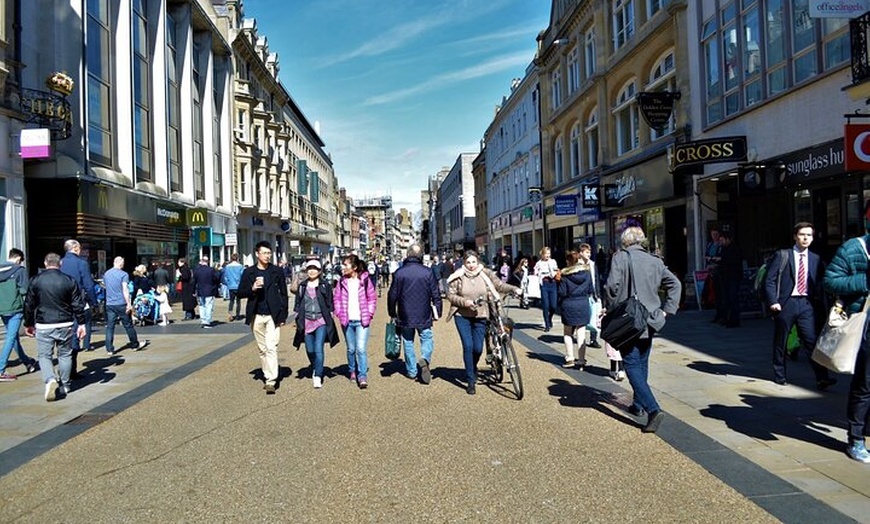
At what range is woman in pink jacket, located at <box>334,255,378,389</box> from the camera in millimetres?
8109

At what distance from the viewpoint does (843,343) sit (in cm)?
460

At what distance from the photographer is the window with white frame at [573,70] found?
1073 inches

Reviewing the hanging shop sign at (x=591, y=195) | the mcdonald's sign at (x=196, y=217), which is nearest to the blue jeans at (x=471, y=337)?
the hanging shop sign at (x=591, y=195)

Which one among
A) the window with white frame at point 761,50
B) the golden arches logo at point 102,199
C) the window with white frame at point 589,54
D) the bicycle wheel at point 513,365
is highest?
the window with white frame at point 589,54

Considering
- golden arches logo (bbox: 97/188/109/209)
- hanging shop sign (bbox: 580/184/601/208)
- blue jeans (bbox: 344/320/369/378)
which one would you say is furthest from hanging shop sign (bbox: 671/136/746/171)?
golden arches logo (bbox: 97/188/109/209)

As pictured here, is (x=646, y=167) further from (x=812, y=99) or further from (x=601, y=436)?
(x=601, y=436)

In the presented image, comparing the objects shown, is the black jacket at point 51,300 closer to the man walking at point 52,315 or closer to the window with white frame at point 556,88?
the man walking at point 52,315

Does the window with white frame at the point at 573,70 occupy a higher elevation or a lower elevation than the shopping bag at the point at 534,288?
higher

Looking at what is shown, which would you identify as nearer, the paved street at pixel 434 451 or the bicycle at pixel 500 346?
the paved street at pixel 434 451

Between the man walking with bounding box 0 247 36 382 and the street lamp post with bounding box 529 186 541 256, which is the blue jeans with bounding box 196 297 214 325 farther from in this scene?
the street lamp post with bounding box 529 186 541 256

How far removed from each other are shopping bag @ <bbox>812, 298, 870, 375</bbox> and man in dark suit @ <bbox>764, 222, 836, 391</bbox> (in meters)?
2.29

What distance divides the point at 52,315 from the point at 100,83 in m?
15.5

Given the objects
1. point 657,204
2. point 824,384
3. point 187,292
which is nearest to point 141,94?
point 187,292

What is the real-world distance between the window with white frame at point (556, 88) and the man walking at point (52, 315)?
2630 cm
